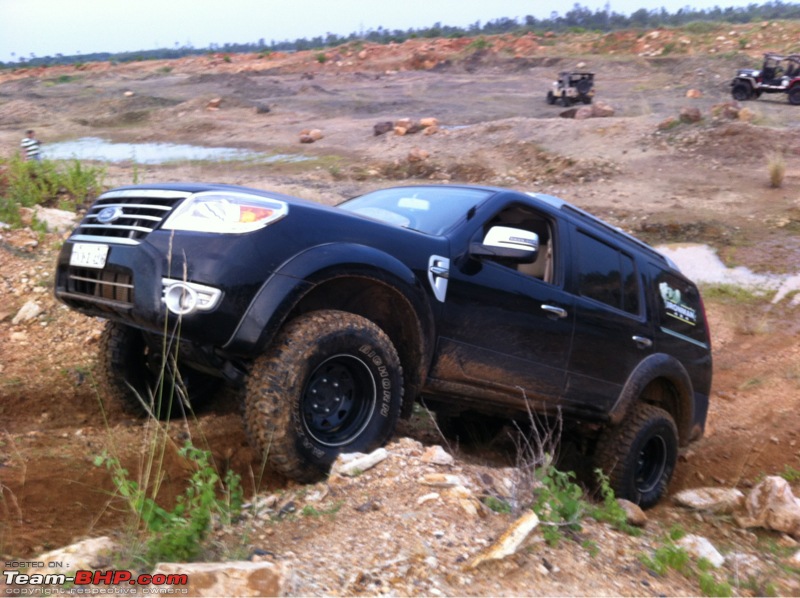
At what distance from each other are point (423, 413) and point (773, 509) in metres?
2.50

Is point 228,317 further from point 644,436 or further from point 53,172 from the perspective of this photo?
point 53,172

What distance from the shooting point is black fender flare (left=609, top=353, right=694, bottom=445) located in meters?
5.78

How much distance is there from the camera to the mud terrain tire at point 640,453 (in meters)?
5.86

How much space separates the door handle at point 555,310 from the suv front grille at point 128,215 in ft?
7.14

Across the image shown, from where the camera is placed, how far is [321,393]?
4078 millimetres

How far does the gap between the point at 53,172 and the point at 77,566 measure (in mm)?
8387

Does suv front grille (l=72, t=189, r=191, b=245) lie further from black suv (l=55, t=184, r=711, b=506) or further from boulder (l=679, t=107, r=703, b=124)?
boulder (l=679, t=107, r=703, b=124)

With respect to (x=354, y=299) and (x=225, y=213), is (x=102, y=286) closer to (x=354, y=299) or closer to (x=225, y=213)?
(x=225, y=213)

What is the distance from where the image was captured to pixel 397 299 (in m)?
4.31

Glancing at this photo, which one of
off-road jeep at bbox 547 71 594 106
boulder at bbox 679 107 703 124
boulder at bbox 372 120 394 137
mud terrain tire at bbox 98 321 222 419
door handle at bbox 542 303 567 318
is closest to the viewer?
mud terrain tire at bbox 98 321 222 419

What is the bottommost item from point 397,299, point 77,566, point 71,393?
point 71,393

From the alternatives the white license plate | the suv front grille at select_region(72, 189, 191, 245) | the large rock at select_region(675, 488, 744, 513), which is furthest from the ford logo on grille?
the large rock at select_region(675, 488, 744, 513)

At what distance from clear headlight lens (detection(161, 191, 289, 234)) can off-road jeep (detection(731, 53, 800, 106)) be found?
96.3 feet

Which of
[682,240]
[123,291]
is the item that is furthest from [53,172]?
[682,240]
